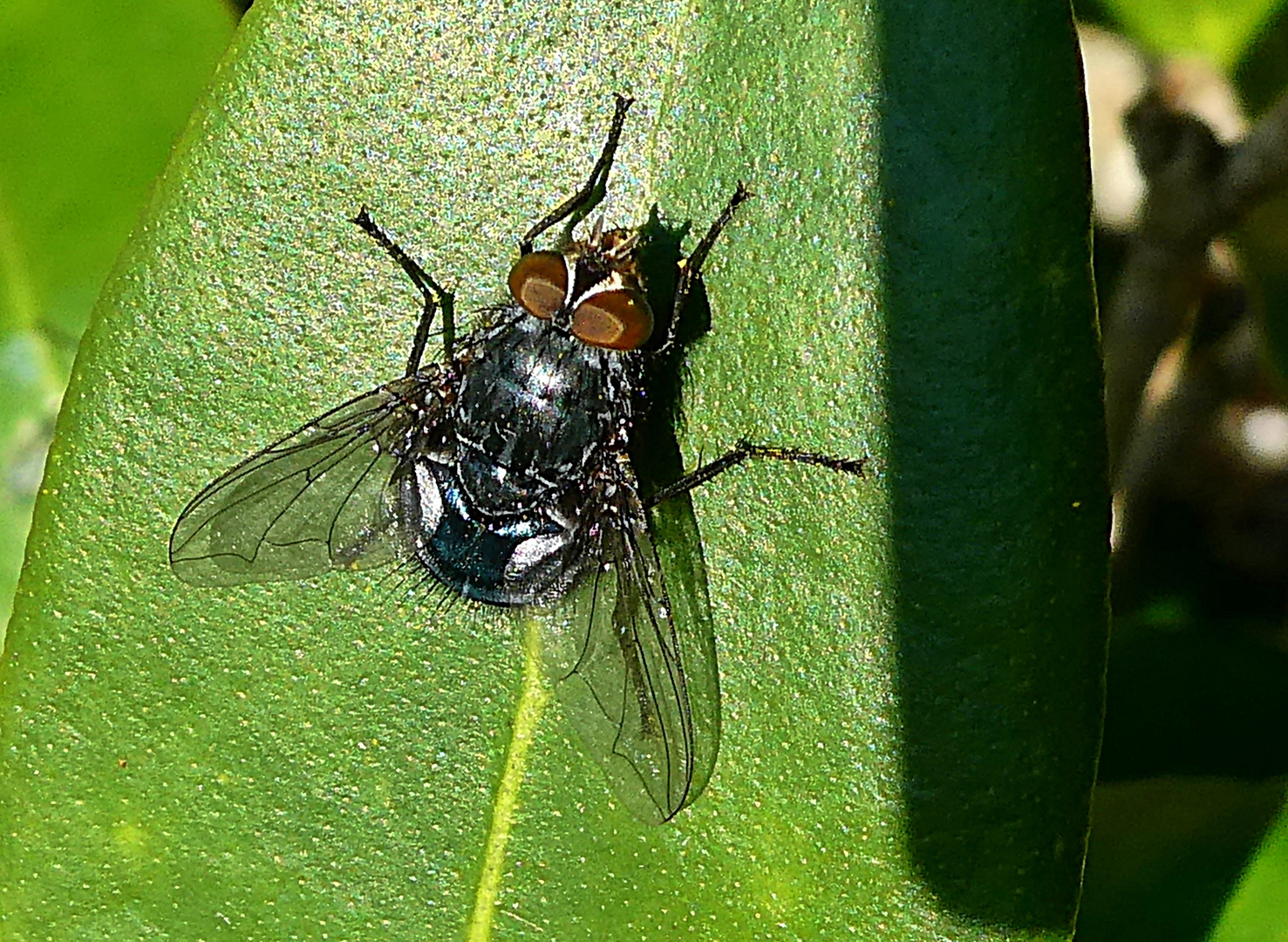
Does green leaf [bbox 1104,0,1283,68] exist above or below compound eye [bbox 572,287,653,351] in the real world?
above

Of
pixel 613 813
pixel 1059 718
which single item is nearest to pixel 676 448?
pixel 613 813

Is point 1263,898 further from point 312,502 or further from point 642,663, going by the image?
point 312,502

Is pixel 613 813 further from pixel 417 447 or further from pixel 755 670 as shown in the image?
pixel 417 447

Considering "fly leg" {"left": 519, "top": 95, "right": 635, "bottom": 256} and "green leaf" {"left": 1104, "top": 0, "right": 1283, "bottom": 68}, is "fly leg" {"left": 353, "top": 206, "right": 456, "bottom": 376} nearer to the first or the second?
"fly leg" {"left": 519, "top": 95, "right": 635, "bottom": 256}

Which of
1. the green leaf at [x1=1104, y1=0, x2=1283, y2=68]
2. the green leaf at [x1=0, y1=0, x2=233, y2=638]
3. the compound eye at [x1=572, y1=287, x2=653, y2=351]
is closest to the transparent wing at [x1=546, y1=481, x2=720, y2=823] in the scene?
the compound eye at [x1=572, y1=287, x2=653, y2=351]

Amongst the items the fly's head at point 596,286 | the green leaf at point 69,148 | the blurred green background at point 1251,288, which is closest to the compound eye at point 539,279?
the fly's head at point 596,286

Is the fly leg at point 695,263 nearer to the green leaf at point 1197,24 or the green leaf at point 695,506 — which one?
the green leaf at point 695,506
